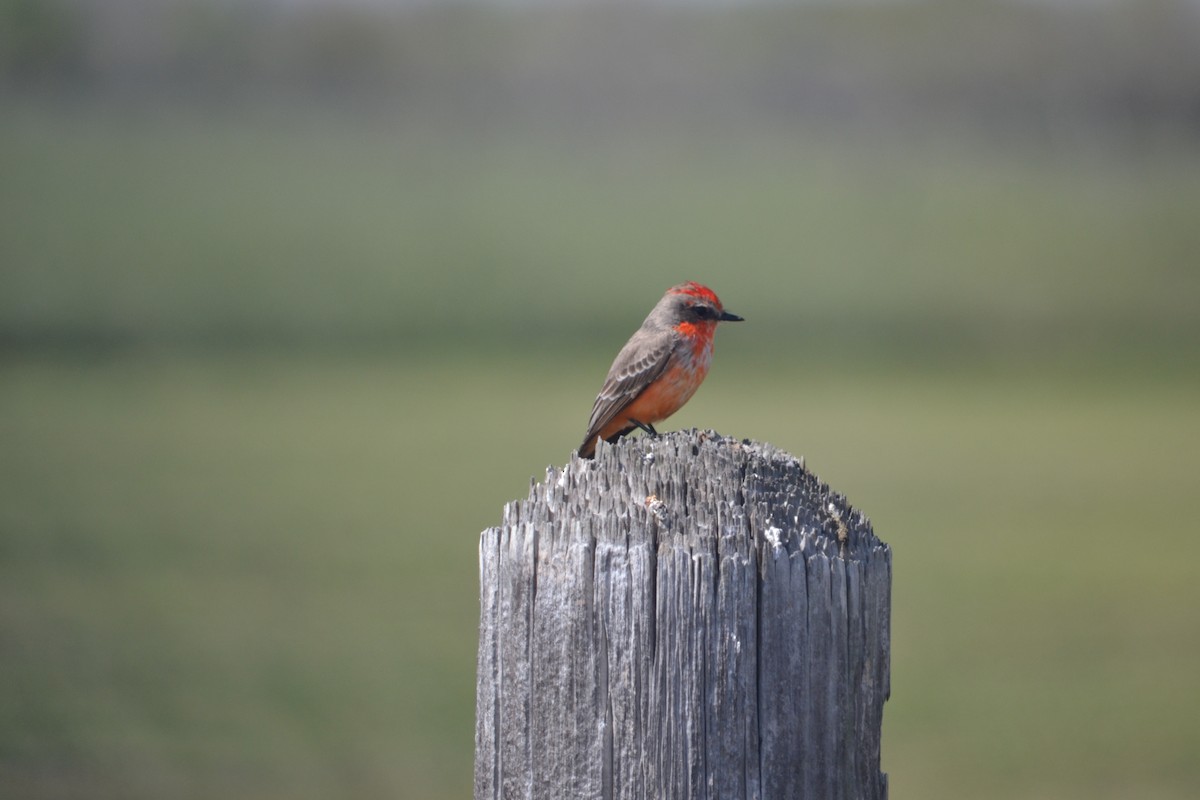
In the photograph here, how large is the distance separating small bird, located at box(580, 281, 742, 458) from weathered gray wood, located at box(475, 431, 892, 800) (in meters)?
3.96

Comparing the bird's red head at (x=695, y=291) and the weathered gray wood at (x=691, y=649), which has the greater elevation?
the bird's red head at (x=695, y=291)

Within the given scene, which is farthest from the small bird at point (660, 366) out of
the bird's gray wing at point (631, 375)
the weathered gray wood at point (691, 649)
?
the weathered gray wood at point (691, 649)

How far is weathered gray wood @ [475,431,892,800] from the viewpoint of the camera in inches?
82.2

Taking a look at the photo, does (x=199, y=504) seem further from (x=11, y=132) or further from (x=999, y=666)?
(x=11, y=132)

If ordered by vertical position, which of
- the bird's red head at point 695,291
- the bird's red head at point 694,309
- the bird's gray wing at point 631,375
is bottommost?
the bird's gray wing at point 631,375

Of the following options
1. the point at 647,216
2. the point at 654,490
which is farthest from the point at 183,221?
the point at 654,490

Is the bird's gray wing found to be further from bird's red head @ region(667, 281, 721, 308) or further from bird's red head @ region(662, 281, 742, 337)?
bird's red head @ region(667, 281, 721, 308)

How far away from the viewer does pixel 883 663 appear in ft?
7.24

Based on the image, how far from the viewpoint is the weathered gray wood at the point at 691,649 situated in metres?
2.09

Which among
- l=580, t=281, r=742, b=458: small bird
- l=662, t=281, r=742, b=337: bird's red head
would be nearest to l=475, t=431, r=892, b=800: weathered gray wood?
l=580, t=281, r=742, b=458: small bird

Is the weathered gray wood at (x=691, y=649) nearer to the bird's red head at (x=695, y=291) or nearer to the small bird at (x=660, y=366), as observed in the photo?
the small bird at (x=660, y=366)

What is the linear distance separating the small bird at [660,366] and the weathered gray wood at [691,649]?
→ 396 cm

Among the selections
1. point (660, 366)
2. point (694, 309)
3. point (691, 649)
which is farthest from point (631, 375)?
point (691, 649)

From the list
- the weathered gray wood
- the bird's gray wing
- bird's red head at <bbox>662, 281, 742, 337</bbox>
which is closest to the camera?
the weathered gray wood
